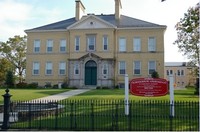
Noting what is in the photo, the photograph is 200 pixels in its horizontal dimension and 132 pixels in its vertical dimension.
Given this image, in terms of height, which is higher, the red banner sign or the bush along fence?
the red banner sign

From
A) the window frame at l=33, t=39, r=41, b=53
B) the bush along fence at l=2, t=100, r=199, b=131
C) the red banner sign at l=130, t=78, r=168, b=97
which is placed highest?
the window frame at l=33, t=39, r=41, b=53

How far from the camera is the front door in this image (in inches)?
1831

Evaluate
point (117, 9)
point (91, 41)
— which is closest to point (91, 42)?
point (91, 41)

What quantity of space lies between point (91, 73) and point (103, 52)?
364cm

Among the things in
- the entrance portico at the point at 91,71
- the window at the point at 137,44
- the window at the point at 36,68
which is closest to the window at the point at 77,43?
the entrance portico at the point at 91,71

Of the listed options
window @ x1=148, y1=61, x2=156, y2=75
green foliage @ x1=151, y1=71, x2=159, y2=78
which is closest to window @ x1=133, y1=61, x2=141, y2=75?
window @ x1=148, y1=61, x2=156, y2=75

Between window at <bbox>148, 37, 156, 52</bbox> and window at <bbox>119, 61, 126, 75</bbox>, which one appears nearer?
window at <bbox>148, 37, 156, 52</bbox>

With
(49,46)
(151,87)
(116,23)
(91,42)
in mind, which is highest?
(116,23)

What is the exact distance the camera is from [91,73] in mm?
46500

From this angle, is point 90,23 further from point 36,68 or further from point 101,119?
point 101,119

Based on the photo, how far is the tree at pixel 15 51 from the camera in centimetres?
6700

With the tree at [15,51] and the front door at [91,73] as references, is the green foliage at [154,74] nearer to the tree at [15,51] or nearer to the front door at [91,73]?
the front door at [91,73]

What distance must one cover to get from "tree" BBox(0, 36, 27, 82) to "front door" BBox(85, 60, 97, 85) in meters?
24.8

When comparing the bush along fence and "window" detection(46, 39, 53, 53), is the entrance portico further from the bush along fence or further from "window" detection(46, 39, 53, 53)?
the bush along fence
